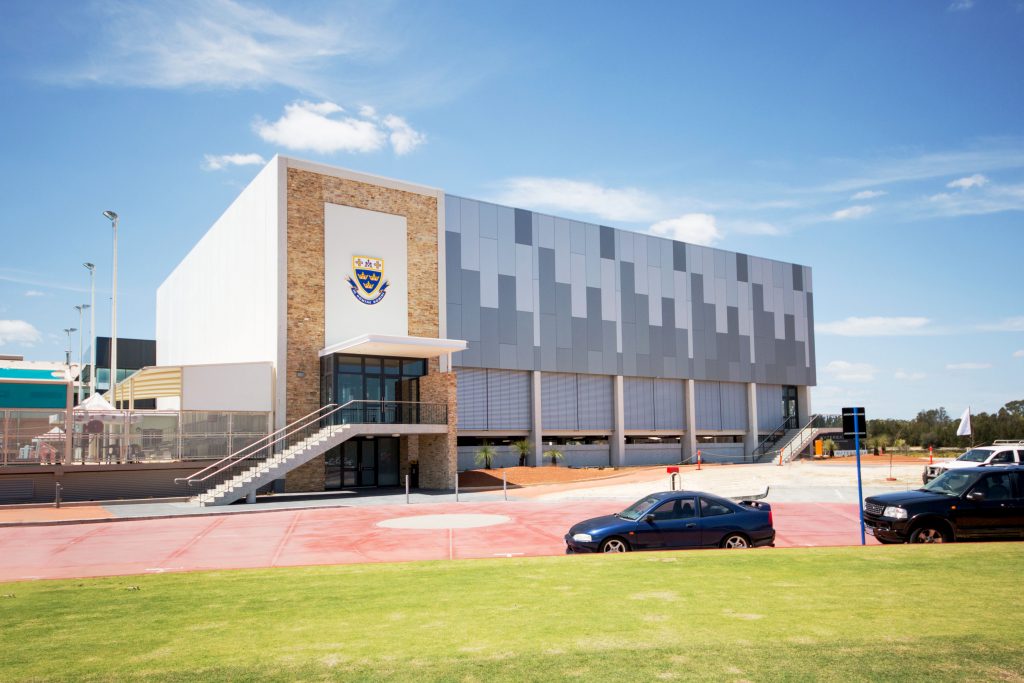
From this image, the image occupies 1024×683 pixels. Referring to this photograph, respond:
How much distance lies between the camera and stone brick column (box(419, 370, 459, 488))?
33.6m

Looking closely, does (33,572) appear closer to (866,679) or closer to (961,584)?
(866,679)

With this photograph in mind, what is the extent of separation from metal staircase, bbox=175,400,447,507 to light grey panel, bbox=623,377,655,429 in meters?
17.7

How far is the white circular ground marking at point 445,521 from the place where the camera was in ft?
67.5

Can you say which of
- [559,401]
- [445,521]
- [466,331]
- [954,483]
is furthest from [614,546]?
[559,401]

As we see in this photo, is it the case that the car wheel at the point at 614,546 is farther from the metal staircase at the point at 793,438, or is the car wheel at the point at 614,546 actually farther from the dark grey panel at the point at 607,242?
the metal staircase at the point at 793,438

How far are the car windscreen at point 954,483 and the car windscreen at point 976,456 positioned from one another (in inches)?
531

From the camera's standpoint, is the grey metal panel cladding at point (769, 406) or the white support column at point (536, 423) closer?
the white support column at point (536, 423)

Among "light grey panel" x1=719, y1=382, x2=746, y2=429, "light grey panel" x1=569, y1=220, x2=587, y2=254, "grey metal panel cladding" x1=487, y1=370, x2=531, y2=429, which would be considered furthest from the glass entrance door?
"light grey panel" x1=719, y1=382, x2=746, y2=429

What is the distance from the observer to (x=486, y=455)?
40344 millimetres

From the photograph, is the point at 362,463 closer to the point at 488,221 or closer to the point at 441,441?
the point at 441,441

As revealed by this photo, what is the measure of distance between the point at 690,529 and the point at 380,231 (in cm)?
2536

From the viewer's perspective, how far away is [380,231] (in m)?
36.5

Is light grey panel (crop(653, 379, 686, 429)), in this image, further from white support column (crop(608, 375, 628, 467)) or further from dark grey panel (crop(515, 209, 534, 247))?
dark grey panel (crop(515, 209, 534, 247))

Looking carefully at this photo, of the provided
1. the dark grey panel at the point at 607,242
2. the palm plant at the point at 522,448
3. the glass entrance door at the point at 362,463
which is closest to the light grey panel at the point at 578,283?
the dark grey panel at the point at 607,242
